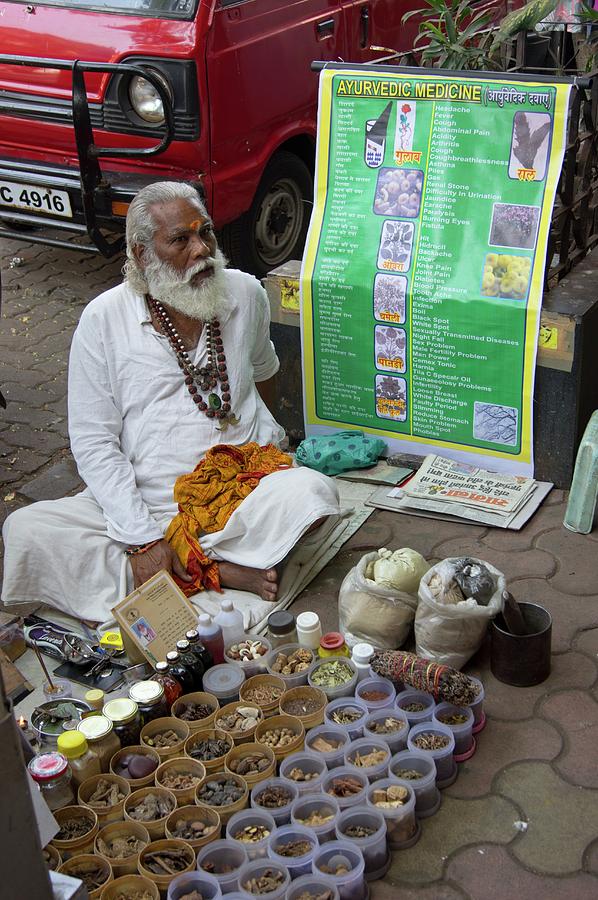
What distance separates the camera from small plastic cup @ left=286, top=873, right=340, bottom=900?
238 centimetres

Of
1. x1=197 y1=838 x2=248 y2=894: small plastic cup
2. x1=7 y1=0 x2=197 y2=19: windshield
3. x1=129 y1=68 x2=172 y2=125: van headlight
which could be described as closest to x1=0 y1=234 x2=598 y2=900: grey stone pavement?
x1=197 y1=838 x2=248 y2=894: small plastic cup

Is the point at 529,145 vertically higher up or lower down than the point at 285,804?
higher up

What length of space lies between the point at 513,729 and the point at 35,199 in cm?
363

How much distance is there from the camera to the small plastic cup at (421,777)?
2.62 m

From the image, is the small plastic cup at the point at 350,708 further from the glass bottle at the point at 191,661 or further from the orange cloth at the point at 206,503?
the orange cloth at the point at 206,503

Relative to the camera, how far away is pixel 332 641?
307cm

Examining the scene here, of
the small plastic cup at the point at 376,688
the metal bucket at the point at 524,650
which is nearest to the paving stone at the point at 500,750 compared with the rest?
the metal bucket at the point at 524,650

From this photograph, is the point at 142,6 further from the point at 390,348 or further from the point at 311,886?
the point at 311,886

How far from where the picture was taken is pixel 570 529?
369 centimetres

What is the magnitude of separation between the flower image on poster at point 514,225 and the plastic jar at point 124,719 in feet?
6.69

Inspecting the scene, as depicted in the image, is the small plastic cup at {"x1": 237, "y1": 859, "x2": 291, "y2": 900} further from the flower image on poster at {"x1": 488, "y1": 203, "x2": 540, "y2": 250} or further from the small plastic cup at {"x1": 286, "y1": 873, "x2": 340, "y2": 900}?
the flower image on poster at {"x1": 488, "y1": 203, "x2": 540, "y2": 250}

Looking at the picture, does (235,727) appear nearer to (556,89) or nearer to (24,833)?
(24,833)

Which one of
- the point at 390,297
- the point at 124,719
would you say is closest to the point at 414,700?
the point at 124,719

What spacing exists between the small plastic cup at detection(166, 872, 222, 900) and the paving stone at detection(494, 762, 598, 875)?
729 mm
